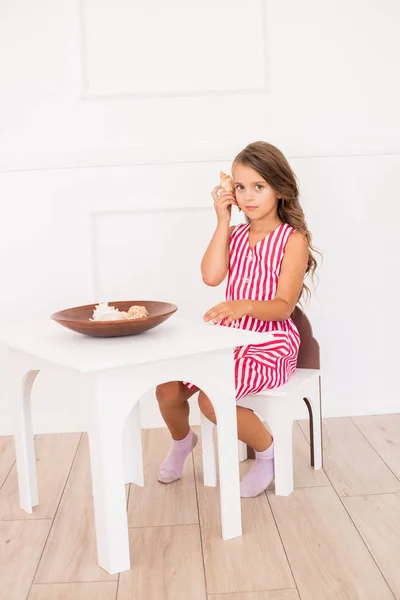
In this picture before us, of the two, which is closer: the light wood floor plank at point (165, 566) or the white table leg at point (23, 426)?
the light wood floor plank at point (165, 566)

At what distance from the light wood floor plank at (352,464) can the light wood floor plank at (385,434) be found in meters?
0.02

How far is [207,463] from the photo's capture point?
78.7 inches

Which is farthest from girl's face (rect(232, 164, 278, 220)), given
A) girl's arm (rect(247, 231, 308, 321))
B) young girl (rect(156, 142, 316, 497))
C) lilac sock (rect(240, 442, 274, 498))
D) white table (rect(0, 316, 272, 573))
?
lilac sock (rect(240, 442, 274, 498))

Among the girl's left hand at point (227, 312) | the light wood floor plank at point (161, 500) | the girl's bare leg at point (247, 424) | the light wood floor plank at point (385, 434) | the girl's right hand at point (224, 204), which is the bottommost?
the light wood floor plank at point (385, 434)

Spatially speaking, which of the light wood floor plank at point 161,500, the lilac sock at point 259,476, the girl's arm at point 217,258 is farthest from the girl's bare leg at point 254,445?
the girl's arm at point 217,258

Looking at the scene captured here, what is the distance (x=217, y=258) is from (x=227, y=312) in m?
0.33

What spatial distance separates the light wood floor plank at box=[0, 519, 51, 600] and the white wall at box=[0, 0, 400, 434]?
33.3 inches

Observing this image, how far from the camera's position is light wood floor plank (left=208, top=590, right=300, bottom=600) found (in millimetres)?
1434

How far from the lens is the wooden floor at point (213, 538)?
1.48m

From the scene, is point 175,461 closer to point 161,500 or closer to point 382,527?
point 161,500

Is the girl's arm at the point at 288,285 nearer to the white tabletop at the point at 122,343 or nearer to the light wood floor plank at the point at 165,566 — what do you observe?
the white tabletop at the point at 122,343

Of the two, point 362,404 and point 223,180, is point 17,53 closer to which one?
point 223,180

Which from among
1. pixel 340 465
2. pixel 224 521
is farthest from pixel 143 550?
pixel 340 465

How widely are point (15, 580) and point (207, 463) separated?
0.61m
